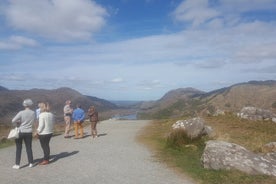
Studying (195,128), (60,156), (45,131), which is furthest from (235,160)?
(195,128)

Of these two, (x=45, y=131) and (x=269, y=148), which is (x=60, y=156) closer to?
(x=45, y=131)

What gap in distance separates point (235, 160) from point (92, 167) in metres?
5.03

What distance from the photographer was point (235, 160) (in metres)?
12.9

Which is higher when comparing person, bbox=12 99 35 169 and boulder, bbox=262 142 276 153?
person, bbox=12 99 35 169

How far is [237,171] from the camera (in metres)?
12.6

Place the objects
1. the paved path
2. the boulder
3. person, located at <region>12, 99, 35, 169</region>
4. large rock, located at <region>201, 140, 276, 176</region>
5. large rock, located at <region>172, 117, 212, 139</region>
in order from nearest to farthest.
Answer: the paved path → large rock, located at <region>201, 140, 276, 176</region> → person, located at <region>12, 99, 35, 169</region> → the boulder → large rock, located at <region>172, 117, 212, 139</region>

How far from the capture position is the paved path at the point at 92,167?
12156 mm

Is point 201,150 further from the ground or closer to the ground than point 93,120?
closer to the ground

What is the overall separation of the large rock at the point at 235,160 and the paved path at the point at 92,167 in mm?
1442

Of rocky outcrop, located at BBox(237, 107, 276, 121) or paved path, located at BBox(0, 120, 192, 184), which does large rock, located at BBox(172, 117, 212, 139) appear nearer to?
paved path, located at BBox(0, 120, 192, 184)

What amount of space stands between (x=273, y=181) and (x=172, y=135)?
8.89 meters

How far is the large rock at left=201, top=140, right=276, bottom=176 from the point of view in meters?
12.5

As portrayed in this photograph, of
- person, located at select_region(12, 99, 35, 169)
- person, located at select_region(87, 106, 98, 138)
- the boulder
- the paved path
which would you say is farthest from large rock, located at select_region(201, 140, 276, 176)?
person, located at select_region(87, 106, 98, 138)

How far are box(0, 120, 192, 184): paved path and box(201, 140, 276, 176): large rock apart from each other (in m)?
1.44
